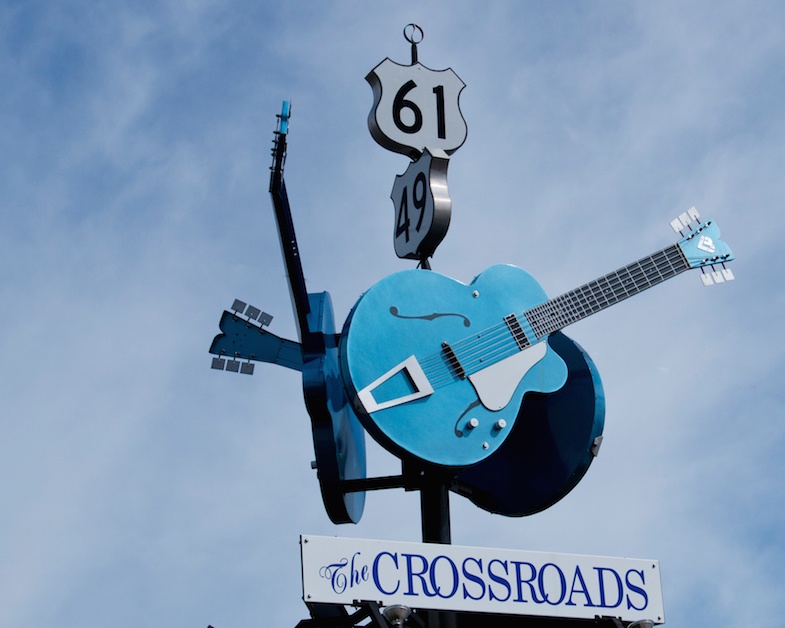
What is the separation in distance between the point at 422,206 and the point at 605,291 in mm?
1987

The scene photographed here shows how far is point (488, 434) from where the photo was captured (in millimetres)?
11469

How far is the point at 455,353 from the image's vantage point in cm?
1168

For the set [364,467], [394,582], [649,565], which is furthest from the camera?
[364,467]

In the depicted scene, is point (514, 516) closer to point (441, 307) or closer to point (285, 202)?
point (441, 307)

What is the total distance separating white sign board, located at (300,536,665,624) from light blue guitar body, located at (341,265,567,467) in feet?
5.16

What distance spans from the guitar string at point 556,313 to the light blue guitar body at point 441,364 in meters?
0.01

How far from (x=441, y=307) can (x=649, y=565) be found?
3.09 meters

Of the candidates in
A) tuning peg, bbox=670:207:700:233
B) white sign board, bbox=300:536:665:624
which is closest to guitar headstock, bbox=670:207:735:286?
tuning peg, bbox=670:207:700:233

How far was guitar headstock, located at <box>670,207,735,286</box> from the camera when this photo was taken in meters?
12.9

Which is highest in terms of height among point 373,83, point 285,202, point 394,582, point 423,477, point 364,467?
point 373,83

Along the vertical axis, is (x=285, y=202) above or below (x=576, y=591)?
above

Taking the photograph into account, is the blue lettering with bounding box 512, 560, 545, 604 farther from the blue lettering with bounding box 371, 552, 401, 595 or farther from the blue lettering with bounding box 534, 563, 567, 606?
the blue lettering with bounding box 371, 552, 401, 595

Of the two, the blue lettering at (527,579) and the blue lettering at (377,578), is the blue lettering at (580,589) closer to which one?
the blue lettering at (527,579)

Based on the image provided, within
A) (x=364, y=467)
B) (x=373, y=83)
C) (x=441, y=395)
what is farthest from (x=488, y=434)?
(x=373, y=83)
